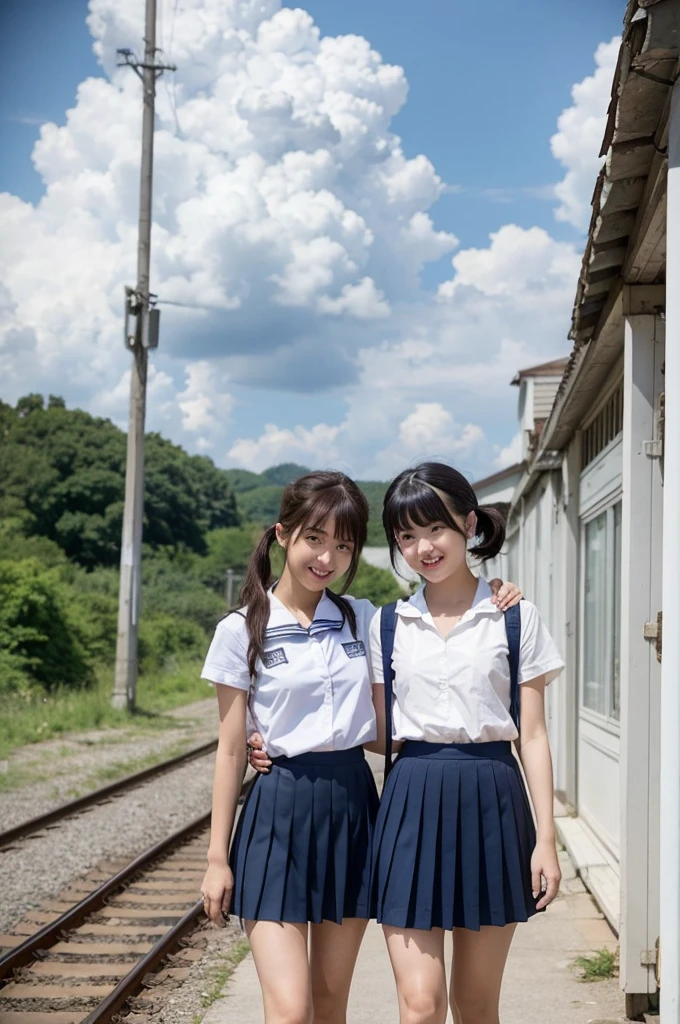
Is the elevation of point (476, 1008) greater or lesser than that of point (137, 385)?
lesser

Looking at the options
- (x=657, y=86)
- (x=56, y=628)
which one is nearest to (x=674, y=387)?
(x=657, y=86)

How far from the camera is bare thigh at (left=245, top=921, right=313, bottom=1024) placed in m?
2.94

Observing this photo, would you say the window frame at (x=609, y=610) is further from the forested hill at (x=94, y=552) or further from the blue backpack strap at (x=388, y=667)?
the forested hill at (x=94, y=552)

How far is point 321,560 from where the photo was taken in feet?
10.6

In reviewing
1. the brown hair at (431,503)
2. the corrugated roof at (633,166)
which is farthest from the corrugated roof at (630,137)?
the brown hair at (431,503)

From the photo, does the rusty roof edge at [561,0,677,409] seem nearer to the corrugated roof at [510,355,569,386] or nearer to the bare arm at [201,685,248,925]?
the bare arm at [201,685,248,925]

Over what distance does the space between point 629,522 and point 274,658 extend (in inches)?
86.2

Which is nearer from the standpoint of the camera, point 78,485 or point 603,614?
point 603,614

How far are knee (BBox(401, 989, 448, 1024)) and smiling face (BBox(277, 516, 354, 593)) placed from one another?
3.52 ft

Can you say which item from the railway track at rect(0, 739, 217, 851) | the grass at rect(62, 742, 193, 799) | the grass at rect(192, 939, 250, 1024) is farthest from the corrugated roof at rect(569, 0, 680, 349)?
the grass at rect(62, 742, 193, 799)

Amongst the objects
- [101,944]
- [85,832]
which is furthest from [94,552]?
[101,944]

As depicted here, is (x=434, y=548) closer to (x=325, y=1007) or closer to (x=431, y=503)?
(x=431, y=503)

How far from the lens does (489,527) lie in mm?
3344

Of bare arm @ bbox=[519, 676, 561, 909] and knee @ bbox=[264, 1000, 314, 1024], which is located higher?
bare arm @ bbox=[519, 676, 561, 909]
